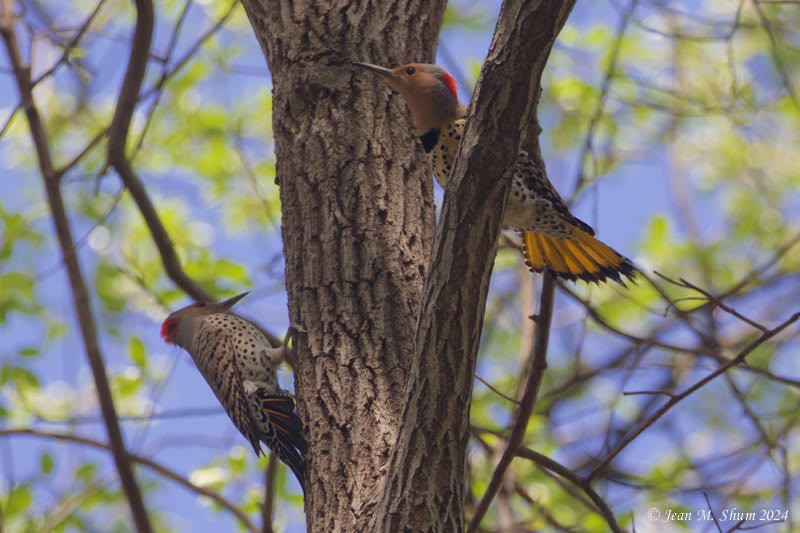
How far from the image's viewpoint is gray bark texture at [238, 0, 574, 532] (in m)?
2.67

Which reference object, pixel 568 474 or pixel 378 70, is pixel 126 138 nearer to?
pixel 378 70

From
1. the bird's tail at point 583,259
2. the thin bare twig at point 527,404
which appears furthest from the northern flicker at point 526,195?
the thin bare twig at point 527,404

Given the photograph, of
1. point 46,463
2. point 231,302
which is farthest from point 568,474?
point 46,463

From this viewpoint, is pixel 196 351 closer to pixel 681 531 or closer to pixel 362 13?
pixel 362 13

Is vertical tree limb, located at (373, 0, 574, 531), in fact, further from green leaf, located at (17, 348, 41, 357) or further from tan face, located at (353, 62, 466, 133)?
green leaf, located at (17, 348, 41, 357)

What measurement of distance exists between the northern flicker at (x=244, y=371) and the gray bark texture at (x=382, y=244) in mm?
336

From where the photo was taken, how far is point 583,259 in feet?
14.4

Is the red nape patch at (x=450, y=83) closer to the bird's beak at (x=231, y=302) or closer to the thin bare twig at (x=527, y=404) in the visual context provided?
the thin bare twig at (x=527, y=404)

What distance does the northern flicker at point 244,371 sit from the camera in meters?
4.02

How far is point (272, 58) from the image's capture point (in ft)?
13.3

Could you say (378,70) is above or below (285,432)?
above

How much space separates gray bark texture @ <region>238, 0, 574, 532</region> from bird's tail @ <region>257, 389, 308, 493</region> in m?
0.26

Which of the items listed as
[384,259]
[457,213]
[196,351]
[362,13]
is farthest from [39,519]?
[457,213]

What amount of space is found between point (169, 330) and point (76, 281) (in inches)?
56.7
